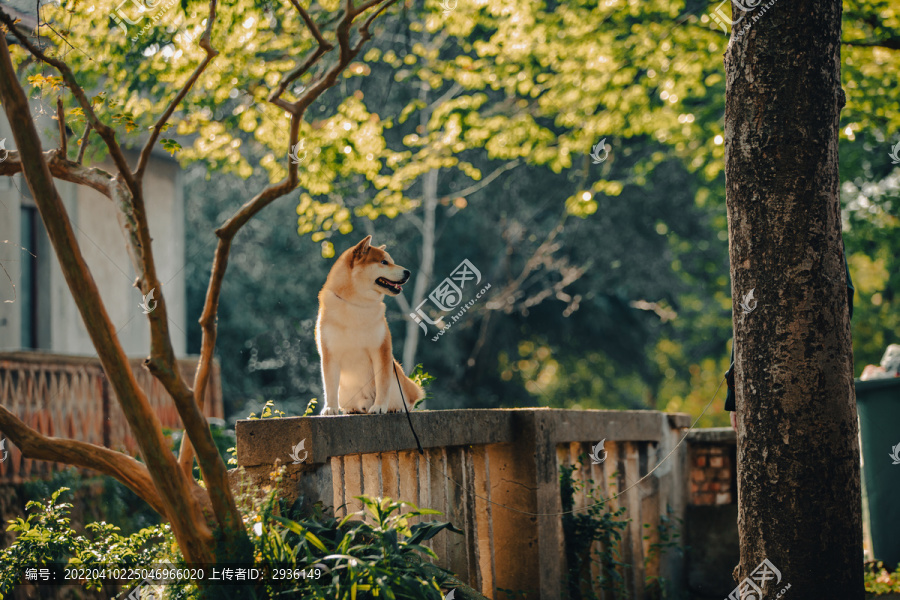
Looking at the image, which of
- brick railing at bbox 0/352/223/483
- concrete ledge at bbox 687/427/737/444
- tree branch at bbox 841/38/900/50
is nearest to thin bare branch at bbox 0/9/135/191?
brick railing at bbox 0/352/223/483

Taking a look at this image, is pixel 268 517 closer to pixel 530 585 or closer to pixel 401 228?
pixel 530 585

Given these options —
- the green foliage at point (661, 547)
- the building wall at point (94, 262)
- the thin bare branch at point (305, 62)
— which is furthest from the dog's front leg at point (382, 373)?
the building wall at point (94, 262)

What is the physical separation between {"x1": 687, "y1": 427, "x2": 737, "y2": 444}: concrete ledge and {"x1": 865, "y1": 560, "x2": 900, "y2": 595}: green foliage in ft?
4.72

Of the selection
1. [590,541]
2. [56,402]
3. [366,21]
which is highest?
[366,21]

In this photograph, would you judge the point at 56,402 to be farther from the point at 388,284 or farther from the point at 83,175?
the point at 388,284

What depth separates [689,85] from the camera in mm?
10109

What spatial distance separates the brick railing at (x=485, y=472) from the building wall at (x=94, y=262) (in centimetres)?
597

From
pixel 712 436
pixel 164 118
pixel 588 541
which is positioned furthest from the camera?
pixel 712 436

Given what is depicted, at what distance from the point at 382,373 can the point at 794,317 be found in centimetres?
197

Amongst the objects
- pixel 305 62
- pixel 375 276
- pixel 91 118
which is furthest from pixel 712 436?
pixel 91 118

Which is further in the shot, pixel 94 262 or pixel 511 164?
pixel 511 164

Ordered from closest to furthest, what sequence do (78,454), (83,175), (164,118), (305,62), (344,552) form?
(344,552) → (78,454) → (164,118) → (83,175) → (305,62)

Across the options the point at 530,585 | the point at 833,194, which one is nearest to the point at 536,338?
the point at 530,585

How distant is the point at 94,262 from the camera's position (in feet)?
36.5
